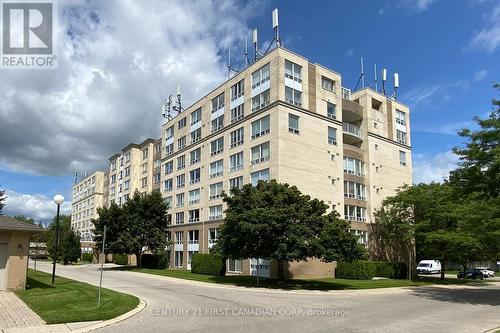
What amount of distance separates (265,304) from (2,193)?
44.4 meters

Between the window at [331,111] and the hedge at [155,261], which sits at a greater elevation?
the window at [331,111]

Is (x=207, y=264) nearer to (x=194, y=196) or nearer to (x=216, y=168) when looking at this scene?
(x=216, y=168)

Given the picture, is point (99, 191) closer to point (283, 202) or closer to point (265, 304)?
point (283, 202)

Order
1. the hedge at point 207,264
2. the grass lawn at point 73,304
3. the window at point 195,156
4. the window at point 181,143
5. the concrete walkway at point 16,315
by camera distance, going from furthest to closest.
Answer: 1. the window at point 181,143
2. the window at point 195,156
3. the hedge at point 207,264
4. the grass lawn at point 73,304
5. the concrete walkway at point 16,315

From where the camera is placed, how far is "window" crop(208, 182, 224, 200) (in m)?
50.1

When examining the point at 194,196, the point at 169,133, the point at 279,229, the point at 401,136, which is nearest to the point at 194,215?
the point at 194,196

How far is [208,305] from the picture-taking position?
18047 millimetres

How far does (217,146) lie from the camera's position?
51.8 metres

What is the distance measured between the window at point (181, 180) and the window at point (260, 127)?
56.4ft

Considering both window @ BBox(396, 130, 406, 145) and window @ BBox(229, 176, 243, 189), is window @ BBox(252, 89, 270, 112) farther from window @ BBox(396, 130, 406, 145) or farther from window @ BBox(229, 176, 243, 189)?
window @ BBox(396, 130, 406, 145)

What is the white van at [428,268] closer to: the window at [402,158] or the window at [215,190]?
the window at [402,158]

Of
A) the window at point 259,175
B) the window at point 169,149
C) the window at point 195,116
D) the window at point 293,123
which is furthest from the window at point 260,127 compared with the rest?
the window at point 169,149

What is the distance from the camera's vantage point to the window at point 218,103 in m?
52.0

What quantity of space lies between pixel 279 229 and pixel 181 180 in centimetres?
3393
